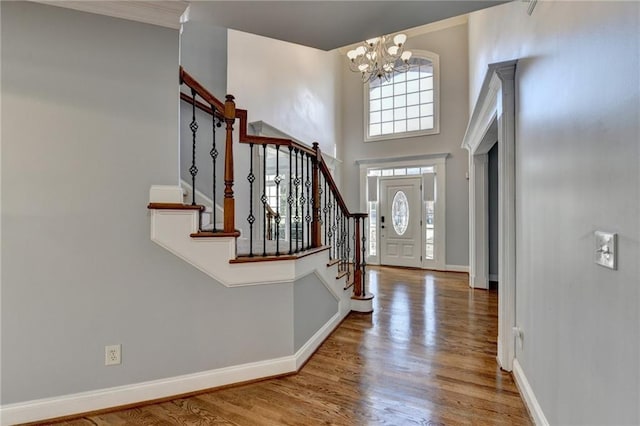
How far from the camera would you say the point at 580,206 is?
128cm

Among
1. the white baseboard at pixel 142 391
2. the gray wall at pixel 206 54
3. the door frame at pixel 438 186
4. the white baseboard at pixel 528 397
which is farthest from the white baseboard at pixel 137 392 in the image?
the door frame at pixel 438 186

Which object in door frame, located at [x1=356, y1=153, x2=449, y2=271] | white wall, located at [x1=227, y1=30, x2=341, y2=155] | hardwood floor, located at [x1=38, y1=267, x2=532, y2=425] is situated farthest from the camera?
door frame, located at [x1=356, y1=153, x2=449, y2=271]

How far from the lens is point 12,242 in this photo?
5.69 feet

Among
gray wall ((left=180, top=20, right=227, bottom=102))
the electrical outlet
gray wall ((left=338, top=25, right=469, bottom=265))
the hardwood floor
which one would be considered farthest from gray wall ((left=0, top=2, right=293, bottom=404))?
gray wall ((left=338, top=25, right=469, bottom=265))

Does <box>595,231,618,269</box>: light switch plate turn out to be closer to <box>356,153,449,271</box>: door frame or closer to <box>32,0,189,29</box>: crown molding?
<box>32,0,189,29</box>: crown molding

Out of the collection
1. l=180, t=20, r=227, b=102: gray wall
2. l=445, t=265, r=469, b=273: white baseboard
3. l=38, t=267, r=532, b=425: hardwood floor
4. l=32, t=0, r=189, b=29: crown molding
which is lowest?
l=38, t=267, r=532, b=425: hardwood floor

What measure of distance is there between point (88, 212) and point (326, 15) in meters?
1.88

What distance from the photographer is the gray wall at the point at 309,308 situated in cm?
239

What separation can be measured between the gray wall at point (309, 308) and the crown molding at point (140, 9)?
1968 millimetres

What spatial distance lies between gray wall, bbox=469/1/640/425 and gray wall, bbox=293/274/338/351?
153 centimetres

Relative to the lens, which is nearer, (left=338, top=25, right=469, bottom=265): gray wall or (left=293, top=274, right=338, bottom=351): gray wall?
(left=293, top=274, right=338, bottom=351): gray wall

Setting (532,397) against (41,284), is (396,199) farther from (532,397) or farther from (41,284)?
(41,284)

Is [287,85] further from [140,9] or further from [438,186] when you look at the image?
[438,186]

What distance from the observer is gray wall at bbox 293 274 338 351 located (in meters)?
2.39
